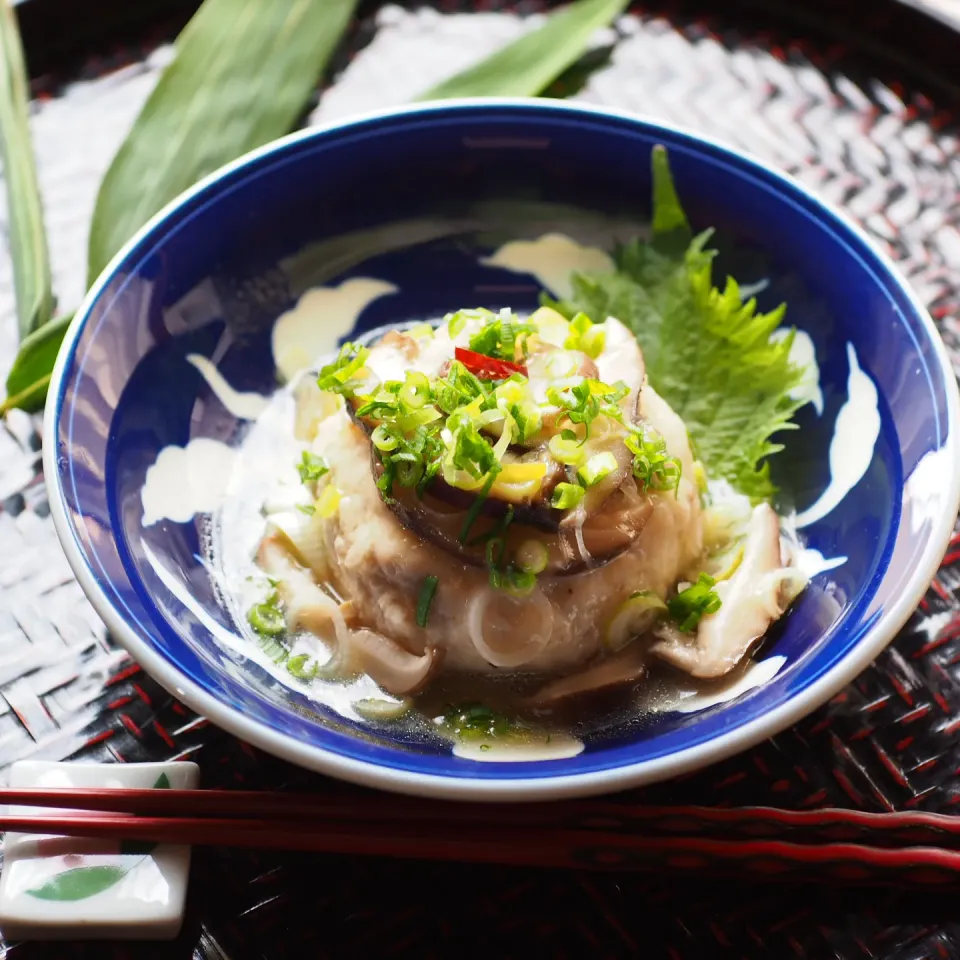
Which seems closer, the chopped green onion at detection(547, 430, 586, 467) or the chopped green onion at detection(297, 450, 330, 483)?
the chopped green onion at detection(547, 430, 586, 467)

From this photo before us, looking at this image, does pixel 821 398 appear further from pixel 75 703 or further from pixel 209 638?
pixel 75 703

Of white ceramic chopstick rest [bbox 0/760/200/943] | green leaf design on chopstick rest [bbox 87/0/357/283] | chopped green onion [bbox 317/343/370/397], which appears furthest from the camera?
green leaf design on chopstick rest [bbox 87/0/357/283]

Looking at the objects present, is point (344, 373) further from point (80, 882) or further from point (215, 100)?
point (215, 100)

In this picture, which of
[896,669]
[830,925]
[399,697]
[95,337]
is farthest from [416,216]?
[830,925]

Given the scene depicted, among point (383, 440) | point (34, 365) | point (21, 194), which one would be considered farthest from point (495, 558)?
point (21, 194)

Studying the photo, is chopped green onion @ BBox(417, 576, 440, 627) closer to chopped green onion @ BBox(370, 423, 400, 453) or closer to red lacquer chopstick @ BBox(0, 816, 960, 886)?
chopped green onion @ BBox(370, 423, 400, 453)

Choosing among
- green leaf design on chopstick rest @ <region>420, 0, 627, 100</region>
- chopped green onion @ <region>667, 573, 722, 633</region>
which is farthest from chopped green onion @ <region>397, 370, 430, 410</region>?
green leaf design on chopstick rest @ <region>420, 0, 627, 100</region>

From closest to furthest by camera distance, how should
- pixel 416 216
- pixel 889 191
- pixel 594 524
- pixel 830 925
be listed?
1. pixel 830 925
2. pixel 594 524
3. pixel 416 216
4. pixel 889 191

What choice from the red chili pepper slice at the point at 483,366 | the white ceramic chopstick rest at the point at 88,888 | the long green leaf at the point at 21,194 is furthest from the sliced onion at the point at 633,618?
the long green leaf at the point at 21,194
